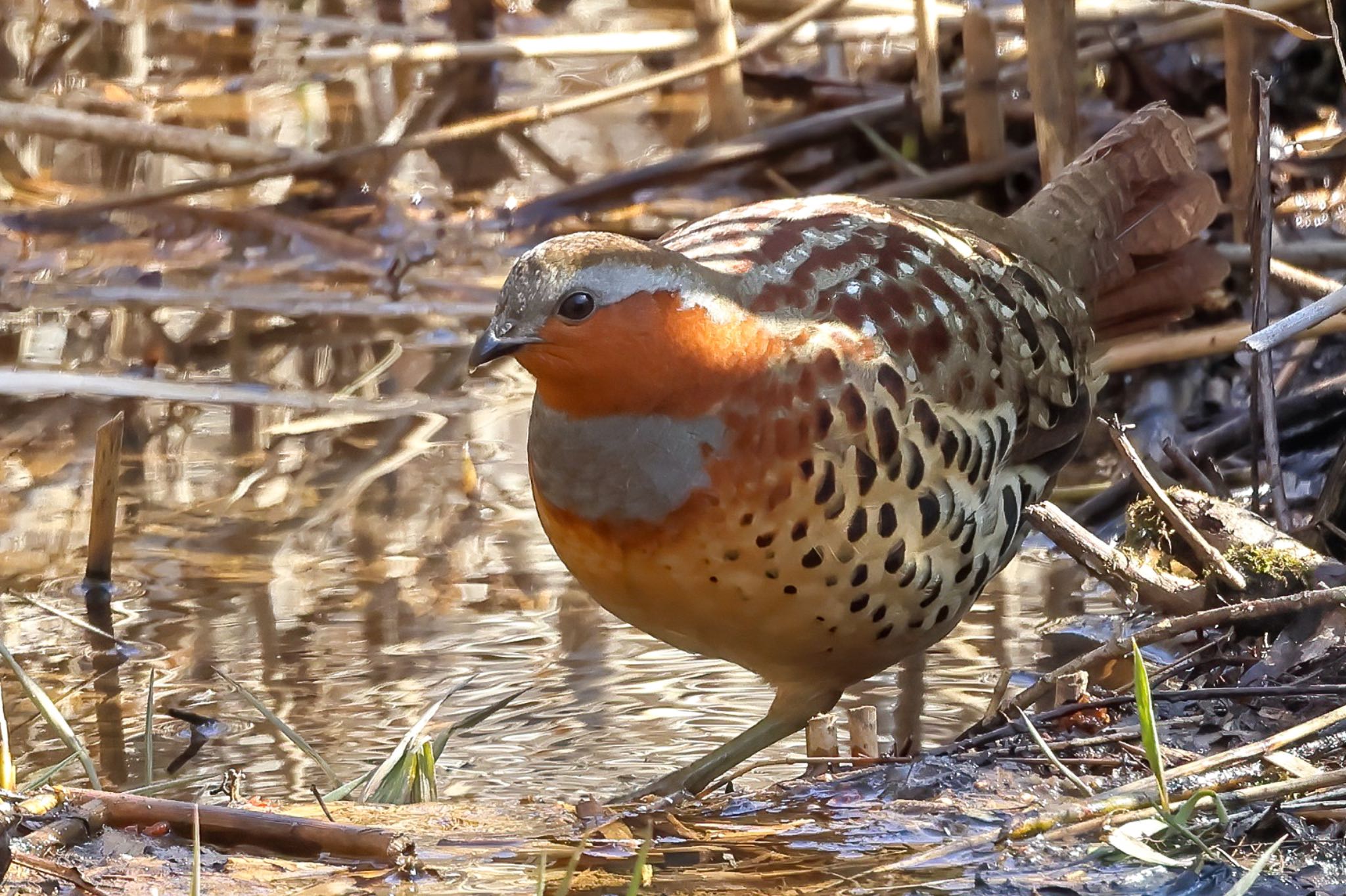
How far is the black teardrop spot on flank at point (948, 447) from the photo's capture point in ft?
12.6

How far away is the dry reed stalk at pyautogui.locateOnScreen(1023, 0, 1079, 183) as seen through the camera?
561 cm

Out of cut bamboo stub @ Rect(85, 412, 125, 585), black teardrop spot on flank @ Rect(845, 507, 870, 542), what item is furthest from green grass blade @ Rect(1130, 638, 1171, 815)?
cut bamboo stub @ Rect(85, 412, 125, 585)

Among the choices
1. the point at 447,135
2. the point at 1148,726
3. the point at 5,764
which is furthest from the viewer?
the point at 447,135

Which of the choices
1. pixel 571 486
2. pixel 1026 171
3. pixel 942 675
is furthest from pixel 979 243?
pixel 1026 171

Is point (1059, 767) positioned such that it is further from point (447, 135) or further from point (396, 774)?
point (447, 135)

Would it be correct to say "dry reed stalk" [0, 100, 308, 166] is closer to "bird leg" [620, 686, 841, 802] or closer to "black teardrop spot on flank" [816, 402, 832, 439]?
"bird leg" [620, 686, 841, 802]

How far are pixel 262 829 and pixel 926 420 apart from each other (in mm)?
1537

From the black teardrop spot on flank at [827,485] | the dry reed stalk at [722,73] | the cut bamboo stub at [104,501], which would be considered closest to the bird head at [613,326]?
the black teardrop spot on flank at [827,485]

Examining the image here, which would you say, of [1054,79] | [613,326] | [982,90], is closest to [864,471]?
[613,326]

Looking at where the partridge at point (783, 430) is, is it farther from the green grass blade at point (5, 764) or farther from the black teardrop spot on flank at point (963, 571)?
the green grass blade at point (5, 764)

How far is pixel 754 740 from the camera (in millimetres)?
3992

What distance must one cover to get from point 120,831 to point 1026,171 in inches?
192

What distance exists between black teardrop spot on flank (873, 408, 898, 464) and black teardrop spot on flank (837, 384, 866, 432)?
40 mm

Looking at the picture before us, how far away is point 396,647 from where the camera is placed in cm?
473
